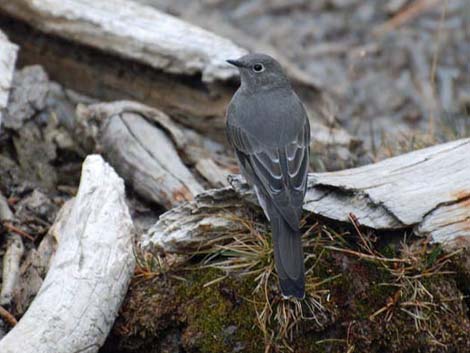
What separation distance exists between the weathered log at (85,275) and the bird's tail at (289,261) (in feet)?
3.78

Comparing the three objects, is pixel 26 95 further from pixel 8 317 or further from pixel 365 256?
pixel 365 256

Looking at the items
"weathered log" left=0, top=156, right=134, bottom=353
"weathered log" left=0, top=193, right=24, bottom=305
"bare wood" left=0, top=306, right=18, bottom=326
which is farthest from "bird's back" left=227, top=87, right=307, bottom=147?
"bare wood" left=0, top=306, right=18, bottom=326

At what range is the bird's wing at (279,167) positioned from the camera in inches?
254

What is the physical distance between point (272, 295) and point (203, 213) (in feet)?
2.84

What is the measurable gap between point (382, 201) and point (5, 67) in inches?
131

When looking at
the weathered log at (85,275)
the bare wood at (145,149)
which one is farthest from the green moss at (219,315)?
the bare wood at (145,149)

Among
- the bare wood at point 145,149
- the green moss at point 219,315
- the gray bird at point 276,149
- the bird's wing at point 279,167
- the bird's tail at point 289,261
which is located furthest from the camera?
the bare wood at point 145,149

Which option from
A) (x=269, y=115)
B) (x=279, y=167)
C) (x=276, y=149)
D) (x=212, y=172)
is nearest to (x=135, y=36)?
(x=212, y=172)

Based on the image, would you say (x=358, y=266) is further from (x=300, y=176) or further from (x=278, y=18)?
(x=278, y=18)

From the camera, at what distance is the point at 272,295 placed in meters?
6.34

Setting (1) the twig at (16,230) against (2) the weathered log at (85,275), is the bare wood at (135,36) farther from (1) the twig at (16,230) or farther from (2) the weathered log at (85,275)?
(1) the twig at (16,230)

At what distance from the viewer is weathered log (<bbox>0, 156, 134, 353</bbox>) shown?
20.0ft

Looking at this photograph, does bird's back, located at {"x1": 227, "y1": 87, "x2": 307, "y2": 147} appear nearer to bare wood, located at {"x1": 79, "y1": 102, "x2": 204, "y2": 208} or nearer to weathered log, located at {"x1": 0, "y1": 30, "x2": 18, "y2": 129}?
bare wood, located at {"x1": 79, "y1": 102, "x2": 204, "y2": 208}

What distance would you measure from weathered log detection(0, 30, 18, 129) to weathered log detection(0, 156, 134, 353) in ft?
3.18
